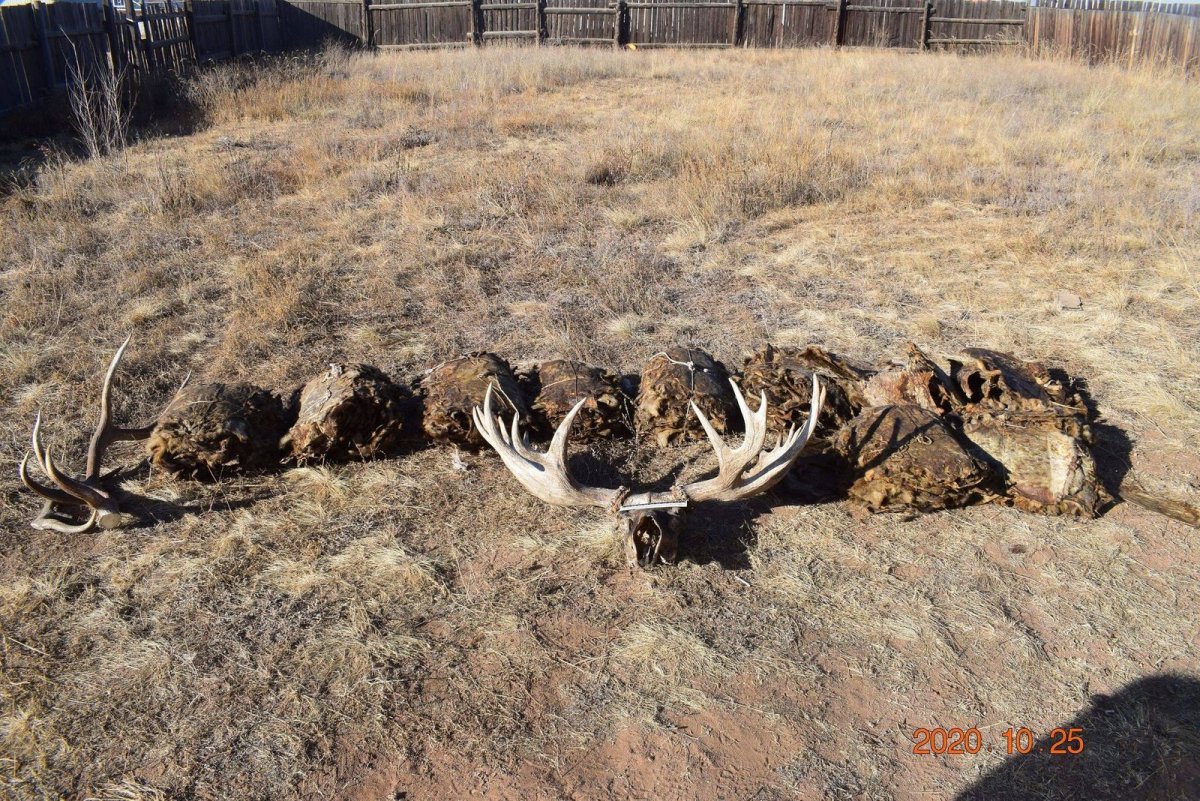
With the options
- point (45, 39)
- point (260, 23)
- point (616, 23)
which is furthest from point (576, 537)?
point (616, 23)

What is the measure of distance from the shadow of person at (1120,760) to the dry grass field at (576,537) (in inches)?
0.5

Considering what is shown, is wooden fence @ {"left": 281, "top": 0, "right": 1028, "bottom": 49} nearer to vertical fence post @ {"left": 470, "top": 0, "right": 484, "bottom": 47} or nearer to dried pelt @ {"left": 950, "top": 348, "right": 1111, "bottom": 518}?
vertical fence post @ {"left": 470, "top": 0, "right": 484, "bottom": 47}

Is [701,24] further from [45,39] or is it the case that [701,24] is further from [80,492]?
[80,492]

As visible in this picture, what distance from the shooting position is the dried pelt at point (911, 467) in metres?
4.24

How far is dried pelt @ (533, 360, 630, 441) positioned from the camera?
4910 mm

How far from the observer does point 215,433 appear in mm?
4500

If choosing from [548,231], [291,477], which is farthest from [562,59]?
[291,477]

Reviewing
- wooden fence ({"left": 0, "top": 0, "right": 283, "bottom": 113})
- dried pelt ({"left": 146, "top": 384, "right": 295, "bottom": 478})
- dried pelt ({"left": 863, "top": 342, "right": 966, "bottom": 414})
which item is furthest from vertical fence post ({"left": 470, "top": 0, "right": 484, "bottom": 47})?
dried pelt ({"left": 863, "top": 342, "right": 966, "bottom": 414})

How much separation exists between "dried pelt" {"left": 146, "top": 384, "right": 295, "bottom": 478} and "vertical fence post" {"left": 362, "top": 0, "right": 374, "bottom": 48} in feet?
71.1

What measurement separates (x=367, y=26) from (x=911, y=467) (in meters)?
23.5

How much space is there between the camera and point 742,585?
3918mm

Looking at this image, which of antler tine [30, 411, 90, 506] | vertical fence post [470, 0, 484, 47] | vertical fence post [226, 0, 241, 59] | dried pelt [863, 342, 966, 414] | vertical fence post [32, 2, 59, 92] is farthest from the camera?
vertical fence post [470, 0, 484, 47]

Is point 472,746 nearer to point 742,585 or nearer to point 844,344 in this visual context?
point 742,585
